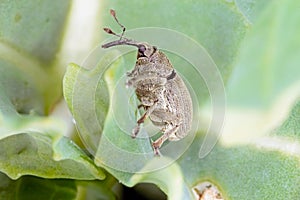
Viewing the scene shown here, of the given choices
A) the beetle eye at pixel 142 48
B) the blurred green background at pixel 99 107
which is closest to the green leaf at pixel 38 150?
the blurred green background at pixel 99 107

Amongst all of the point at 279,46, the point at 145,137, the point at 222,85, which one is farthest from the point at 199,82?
the point at 279,46

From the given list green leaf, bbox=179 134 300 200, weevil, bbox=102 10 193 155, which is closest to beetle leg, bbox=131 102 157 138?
weevil, bbox=102 10 193 155

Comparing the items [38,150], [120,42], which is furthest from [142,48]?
[38,150]

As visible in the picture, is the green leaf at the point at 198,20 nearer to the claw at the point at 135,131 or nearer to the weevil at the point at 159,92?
the weevil at the point at 159,92

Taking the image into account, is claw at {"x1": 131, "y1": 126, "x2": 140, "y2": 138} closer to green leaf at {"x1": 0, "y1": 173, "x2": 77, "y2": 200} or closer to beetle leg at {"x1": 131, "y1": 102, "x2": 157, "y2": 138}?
beetle leg at {"x1": 131, "y1": 102, "x2": 157, "y2": 138}

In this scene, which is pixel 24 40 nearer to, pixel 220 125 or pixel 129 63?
pixel 129 63

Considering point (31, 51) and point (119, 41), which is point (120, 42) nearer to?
point (119, 41)
